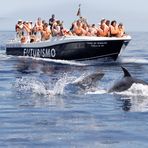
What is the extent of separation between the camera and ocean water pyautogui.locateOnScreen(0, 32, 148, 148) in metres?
11.4

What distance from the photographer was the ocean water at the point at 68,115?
11.4m

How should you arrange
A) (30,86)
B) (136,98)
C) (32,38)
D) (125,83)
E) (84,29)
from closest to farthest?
(136,98)
(125,83)
(30,86)
(84,29)
(32,38)

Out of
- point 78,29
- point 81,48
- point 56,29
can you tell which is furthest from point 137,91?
point 56,29

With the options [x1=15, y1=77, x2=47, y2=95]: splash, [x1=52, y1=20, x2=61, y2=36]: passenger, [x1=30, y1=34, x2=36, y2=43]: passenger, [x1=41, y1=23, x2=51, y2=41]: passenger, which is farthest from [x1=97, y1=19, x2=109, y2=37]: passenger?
[x1=15, y1=77, x2=47, y2=95]: splash

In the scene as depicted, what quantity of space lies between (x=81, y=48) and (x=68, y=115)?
17.8 meters

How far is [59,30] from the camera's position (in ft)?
108

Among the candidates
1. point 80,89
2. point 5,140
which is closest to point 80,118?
point 5,140

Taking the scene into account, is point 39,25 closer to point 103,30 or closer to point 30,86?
point 103,30

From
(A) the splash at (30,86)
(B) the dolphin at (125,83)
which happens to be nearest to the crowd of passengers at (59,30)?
(A) the splash at (30,86)

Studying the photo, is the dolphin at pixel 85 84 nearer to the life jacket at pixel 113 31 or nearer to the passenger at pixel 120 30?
the life jacket at pixel 113 31

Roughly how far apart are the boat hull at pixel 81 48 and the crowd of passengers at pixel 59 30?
0.57 metres

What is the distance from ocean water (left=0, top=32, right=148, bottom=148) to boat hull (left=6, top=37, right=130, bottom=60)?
23.0 feet

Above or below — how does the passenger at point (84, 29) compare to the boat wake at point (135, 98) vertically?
above

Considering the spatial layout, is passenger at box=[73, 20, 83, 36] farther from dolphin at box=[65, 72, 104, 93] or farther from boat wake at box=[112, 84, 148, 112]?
boat wake at box=[112, 84, 148, 112]
